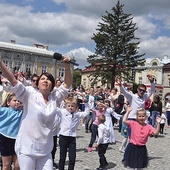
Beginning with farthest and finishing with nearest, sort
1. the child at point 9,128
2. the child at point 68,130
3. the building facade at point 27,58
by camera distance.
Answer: the building facade at point 27,58, the child at point 68,130, the child at point 9,128

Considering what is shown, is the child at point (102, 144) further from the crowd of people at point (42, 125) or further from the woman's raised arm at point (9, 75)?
the woman's raised arm at point (9, 75)

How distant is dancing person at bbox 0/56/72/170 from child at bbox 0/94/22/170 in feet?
4.30

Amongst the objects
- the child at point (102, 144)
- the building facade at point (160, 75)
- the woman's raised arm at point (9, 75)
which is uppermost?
the building facade at point (160, 75)

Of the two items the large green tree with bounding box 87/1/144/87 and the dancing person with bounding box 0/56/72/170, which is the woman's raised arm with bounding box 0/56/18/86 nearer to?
the dancing person with bounding box 0/56/72/170

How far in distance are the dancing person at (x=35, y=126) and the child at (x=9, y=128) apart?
1311mm

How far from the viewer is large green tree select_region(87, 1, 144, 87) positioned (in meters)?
44.5

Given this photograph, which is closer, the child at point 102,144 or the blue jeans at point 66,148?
the blue jeans at point 66,148

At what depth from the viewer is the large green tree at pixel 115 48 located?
1753 inches

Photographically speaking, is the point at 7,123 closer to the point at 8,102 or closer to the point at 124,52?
the point at 8,102

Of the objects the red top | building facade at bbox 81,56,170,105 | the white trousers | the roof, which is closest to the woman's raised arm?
the white trousers

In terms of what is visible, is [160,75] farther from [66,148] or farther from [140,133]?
[66,148]

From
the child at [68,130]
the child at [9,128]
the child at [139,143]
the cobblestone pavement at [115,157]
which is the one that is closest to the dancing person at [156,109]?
the cobblestone pavement at [115,157]

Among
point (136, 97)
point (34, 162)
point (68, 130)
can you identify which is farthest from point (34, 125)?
point (136, 97)

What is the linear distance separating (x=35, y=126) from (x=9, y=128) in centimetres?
156
